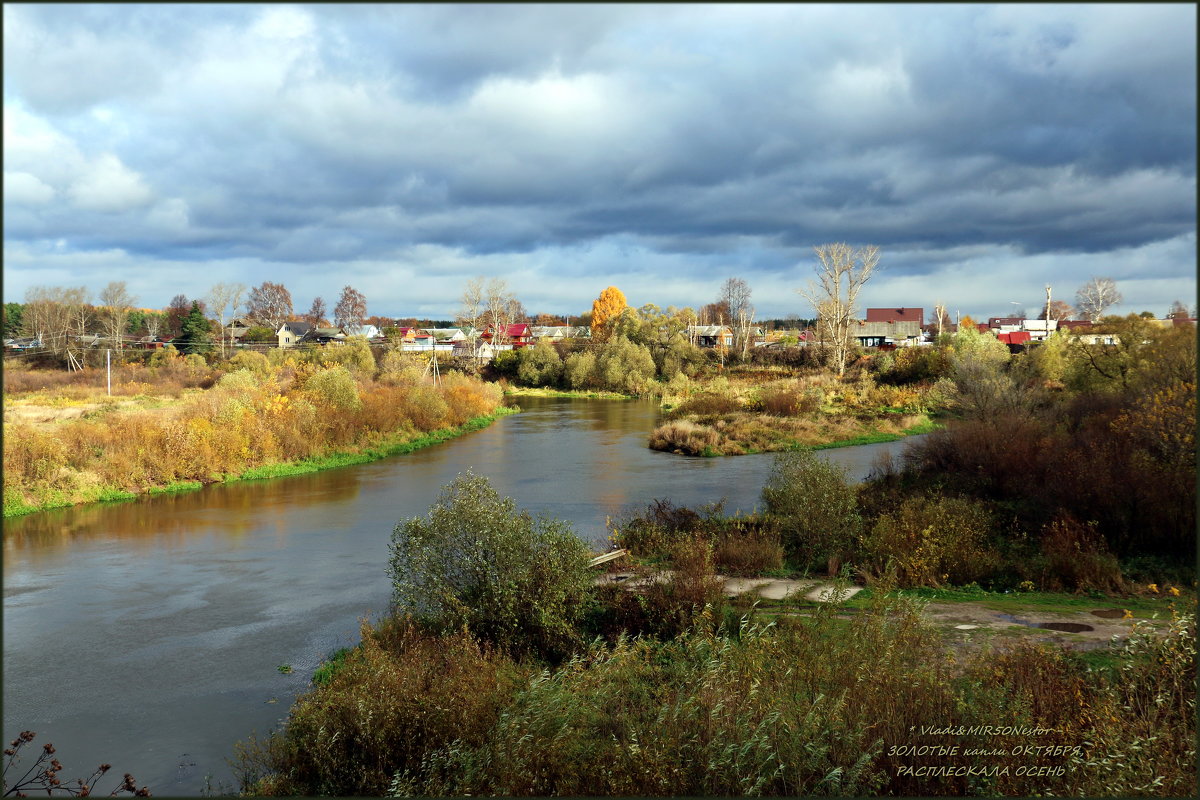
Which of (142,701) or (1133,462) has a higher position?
(1133,462)

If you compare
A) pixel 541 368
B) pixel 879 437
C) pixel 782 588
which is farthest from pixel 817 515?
pixel 541 368

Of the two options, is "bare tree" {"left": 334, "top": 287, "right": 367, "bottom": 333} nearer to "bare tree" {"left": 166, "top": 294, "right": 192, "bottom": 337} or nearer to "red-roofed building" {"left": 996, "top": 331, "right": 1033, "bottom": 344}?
"bare tree" {"left": 166, "top": 294, "right": 192, "bottom": 337}

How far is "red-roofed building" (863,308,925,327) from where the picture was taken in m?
92.2

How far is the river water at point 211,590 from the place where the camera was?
8.88 meters

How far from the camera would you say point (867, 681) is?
6562mm

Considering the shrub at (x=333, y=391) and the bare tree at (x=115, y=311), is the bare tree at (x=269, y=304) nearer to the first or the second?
the bare tree at (x=115, y=311)

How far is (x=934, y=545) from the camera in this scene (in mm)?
12258

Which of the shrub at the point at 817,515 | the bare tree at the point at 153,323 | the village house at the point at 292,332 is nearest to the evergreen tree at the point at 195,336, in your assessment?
the village house at the point at 292,332

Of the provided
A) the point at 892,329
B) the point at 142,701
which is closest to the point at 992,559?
the point at 142,701

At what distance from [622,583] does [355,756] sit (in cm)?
533

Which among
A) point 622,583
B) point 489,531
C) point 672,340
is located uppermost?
point 672,340

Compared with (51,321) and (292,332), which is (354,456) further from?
(292,332)

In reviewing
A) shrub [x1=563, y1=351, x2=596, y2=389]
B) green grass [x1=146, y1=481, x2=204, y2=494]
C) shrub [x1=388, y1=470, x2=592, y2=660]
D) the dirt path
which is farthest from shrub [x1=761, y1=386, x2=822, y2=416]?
shrub [x1=388, y1=470, x2=592, y2=660]

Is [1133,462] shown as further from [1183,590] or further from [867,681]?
[867,681]
